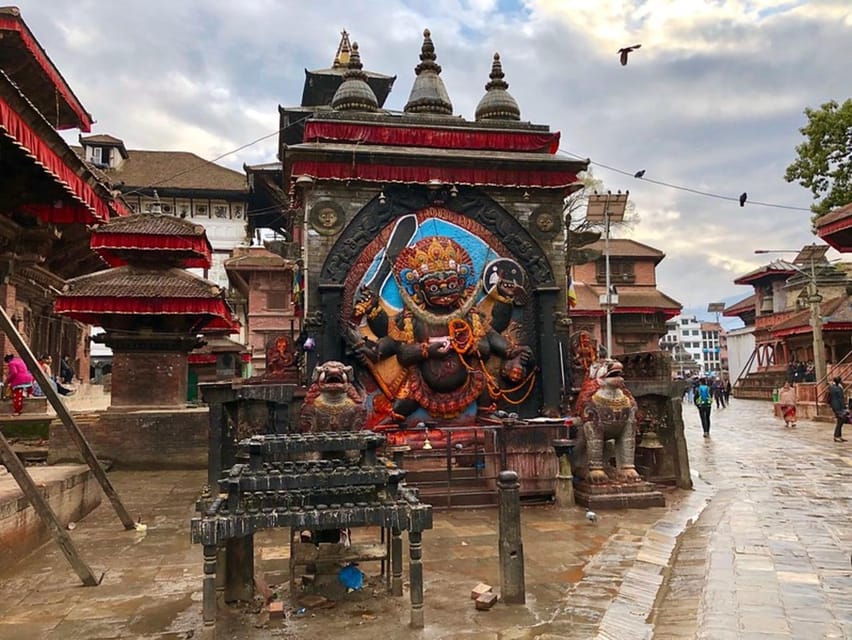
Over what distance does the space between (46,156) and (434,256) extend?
675 centimetres

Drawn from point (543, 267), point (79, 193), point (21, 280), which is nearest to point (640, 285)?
point (543, 267)

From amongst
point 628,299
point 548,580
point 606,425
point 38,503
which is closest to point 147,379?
point 38,503

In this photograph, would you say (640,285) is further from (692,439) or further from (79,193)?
(79,193)

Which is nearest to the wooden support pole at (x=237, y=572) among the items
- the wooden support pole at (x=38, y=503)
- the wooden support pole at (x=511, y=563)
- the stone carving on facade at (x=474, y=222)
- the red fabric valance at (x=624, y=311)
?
the wooden support pole at (x=38, y=503)

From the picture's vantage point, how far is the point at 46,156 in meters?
7.65

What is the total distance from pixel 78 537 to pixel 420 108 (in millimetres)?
10513

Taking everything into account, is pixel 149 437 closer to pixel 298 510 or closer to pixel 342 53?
pixel 298 510

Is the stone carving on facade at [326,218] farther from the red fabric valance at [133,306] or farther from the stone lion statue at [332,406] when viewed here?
the stone lion statue at [332,406]

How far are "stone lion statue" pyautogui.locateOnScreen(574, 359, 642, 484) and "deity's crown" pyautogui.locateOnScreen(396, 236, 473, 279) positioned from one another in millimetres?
3581

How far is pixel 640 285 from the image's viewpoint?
130 ft

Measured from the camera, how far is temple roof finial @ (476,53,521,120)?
14266 mm

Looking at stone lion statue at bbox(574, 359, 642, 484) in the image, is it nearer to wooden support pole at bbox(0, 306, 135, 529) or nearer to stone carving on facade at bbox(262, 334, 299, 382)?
stone carving on facade at bbox(262, 334, 299, 382)

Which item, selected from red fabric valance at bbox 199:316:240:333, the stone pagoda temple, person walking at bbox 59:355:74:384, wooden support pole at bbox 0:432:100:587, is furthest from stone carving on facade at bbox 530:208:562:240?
person walking at bbox 59:355:74:384

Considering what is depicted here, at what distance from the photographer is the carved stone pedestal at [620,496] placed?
938 centimetres
